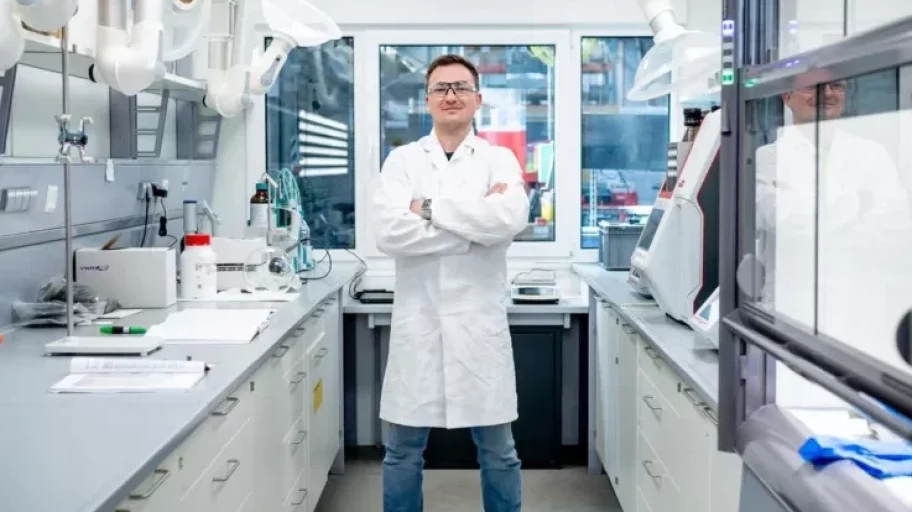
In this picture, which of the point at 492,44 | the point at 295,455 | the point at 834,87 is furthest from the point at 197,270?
the point at 834,87

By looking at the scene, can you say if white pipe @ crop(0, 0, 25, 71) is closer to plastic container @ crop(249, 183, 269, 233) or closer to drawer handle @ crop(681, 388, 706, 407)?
drawer handle @ crop(681, 388, 706, 407)

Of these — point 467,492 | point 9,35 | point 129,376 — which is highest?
point 9,35

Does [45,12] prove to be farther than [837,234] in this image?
Yes

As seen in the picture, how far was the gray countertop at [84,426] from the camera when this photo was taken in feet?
4.39

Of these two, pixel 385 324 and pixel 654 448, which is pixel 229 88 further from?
pixel 654 448

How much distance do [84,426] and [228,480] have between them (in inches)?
21.0

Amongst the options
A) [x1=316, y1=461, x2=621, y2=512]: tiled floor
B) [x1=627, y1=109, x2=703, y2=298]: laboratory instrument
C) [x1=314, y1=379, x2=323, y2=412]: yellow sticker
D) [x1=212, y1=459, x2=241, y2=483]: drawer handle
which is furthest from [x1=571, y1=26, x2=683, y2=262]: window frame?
[x1=212, y1=459, x2=241, y2=483]: drawer handle

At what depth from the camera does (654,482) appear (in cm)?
276

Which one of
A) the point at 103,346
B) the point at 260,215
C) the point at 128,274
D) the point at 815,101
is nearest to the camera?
the point at 815,101

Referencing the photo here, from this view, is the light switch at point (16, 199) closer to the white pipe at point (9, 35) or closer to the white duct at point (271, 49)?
the white pipe at point (9, 35)

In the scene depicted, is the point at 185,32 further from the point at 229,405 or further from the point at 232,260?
the point at 229,405

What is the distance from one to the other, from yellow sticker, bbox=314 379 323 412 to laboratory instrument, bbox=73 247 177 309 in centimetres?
67

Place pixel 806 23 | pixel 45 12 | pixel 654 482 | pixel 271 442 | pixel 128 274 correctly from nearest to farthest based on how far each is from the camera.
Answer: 1. pixel 806 23
2. pixel 45 12
3. pixel 271 442
4. pixel 654 482
5. pixel 128 274

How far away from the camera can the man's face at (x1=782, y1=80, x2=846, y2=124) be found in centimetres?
130
